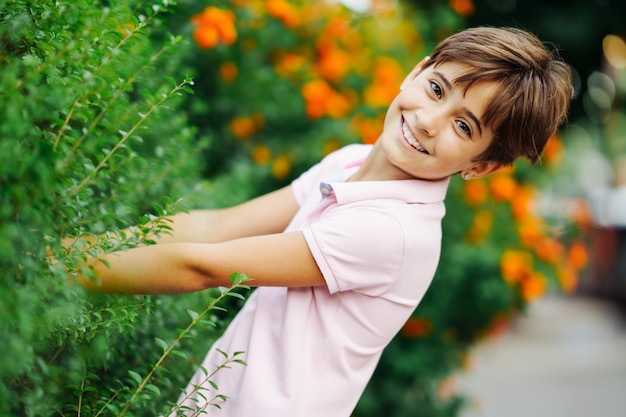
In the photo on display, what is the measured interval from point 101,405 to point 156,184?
0.72 metres

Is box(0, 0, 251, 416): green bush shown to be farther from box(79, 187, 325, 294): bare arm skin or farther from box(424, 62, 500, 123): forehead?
box(424, 62, 500, 123): forehead

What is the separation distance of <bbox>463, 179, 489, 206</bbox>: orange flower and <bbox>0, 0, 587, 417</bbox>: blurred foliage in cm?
1

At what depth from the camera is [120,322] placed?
124 centimetres

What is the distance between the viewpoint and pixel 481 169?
5.42 ft

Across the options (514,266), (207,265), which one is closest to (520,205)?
(514,266)

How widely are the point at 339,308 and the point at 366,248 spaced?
0.17 meters

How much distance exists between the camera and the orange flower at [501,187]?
370cm

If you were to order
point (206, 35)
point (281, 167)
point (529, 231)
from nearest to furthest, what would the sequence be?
point (206, 35) → point (281, 167) → point (529, 231)

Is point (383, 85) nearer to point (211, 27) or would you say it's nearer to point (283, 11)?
point (283, 11)

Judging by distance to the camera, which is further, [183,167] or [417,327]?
[417,327]

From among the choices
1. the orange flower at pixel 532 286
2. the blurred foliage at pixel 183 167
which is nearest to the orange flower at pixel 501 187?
the blurred foliage at pixel 183 167

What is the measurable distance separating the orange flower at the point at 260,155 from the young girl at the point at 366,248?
5.31 ft

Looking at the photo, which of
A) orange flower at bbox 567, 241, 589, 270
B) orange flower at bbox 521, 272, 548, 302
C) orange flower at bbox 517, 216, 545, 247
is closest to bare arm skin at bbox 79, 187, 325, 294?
orange flower at bbox 521, 272, 548, 302

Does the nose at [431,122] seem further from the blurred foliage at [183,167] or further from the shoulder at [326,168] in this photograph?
the blurred foliage at [183,167]
